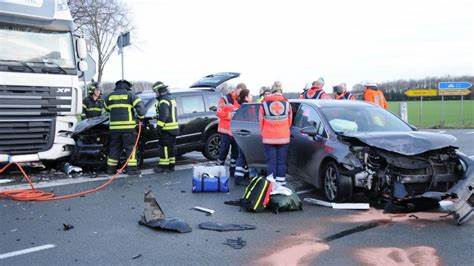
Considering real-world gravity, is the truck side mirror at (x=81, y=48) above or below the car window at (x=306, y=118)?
above

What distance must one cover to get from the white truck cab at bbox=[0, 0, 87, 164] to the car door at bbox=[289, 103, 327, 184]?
4864 millimetres

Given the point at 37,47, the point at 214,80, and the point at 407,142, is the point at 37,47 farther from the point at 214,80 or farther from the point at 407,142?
the point at 407,142

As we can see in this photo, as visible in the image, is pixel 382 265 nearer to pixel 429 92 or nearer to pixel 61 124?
pixel 61 124

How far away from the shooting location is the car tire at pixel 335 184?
712 centimetres

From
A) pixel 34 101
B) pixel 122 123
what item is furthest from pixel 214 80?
pixel 34 101

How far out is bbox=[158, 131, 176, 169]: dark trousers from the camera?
10.7m

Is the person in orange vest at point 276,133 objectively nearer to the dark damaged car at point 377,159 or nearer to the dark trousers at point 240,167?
the dark damaged car at point 377,159

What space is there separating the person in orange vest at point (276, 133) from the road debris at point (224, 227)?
1.92 metres

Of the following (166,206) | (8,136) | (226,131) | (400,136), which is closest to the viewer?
(400,136)

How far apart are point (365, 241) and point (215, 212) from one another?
2.28 m

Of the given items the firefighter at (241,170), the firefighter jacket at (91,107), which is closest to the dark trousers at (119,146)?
the firefighter at (241,170)

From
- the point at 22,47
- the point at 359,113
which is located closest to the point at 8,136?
the point at 22,47

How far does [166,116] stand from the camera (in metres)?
10.6

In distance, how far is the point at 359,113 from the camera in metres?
8.18
